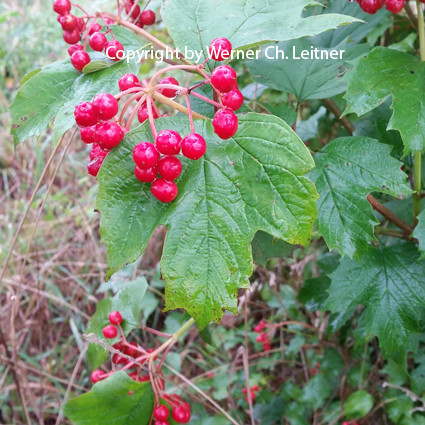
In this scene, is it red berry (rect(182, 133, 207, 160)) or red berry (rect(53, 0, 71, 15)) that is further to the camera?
red berry (rect(53, 0, 71, 15))

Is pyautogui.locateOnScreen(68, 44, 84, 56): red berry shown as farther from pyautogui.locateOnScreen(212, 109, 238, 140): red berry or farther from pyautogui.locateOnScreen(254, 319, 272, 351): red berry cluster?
pyautogui.locateOnScreen(254, 319, 272, 351): red berry cluster

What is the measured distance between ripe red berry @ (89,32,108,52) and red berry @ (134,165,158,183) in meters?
0.49

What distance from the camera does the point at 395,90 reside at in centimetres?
125

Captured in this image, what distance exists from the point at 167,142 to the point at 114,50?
42 cm

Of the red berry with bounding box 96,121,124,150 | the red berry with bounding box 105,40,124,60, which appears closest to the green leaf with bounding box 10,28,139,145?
the red berry with bounding box 105,40,124,60

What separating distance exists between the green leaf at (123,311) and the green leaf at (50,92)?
0.79 meters

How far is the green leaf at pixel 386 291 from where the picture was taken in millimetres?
1407

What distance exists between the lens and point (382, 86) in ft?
4.09

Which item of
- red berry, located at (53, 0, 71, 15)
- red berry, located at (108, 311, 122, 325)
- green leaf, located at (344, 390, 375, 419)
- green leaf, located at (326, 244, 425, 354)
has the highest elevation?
red berry, located at (53, 0, 71, 15)

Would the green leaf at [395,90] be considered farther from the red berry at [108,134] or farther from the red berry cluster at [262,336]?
the red berry cluster at [262,336]

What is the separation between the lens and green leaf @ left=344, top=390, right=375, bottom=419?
188 centimetres

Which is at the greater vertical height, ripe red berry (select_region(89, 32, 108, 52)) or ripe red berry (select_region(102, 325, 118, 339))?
ripe red berry (select_region(89, 32, 108, 52))

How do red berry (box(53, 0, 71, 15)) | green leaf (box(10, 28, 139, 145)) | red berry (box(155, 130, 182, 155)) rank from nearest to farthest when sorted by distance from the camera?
red berry (box(155, 130, 182, 155)), green leaf (box(10, 28, 139, 145)), red berry (box(53, 0, 71, 15))

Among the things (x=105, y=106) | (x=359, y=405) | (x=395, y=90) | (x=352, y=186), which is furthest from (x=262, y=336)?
(x=105, y=106)
